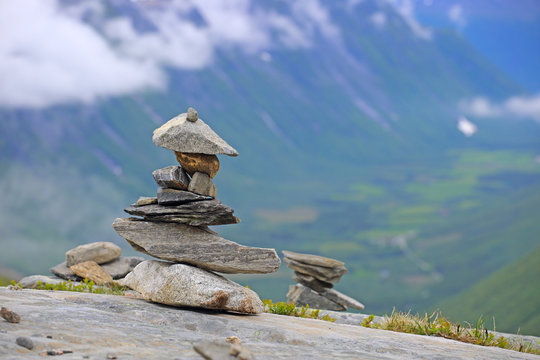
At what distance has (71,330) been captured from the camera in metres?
14.0

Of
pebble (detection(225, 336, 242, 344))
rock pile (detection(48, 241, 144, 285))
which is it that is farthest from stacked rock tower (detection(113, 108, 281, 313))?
rock pile (detection(48, 241, 144, 285))

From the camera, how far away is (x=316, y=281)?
106ft

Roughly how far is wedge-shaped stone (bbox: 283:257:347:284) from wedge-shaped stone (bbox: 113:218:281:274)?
39.0 ft

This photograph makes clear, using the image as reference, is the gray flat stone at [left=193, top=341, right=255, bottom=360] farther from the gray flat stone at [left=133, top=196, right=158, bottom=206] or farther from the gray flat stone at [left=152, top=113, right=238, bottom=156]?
the gray flat stone at [left=133, top=196, right=158, bottom=206]

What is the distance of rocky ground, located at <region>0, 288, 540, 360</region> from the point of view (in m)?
13.1

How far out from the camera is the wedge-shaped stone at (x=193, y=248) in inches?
750

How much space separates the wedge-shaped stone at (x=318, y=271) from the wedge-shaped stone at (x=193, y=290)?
12513 millimetres

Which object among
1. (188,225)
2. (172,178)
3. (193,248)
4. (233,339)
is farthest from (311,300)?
(233,339)

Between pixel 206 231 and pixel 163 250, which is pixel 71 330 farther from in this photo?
pixel 206 231

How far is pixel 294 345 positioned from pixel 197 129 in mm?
7369

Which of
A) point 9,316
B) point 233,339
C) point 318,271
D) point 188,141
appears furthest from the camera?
point 318,271

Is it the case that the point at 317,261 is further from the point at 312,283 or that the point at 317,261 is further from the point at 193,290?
the point at 193,290

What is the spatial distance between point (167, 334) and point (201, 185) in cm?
588

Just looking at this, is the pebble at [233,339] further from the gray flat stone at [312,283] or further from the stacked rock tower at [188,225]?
the gray flat stone at [312,283]
